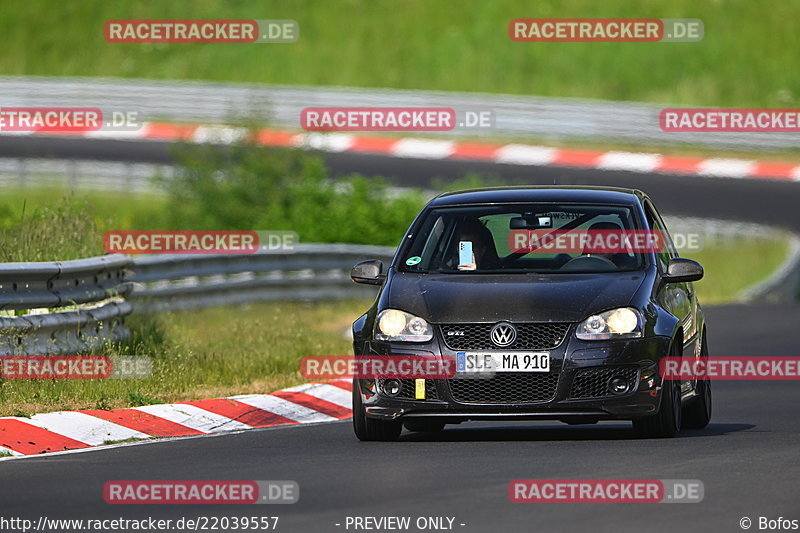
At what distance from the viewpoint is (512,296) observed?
441 inches

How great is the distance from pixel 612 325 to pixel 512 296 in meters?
0.61

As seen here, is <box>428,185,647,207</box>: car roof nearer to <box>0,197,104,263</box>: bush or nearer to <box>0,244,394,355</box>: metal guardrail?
<box>0,244,394,355</box>: metal guardrail

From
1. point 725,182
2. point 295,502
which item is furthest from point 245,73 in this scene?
point 295,502

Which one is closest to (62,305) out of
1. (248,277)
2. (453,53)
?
(248,277)

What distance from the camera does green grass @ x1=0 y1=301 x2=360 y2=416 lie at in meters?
12.8

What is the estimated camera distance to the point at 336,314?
23328 millimetres

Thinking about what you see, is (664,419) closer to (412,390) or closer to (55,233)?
(412,390)

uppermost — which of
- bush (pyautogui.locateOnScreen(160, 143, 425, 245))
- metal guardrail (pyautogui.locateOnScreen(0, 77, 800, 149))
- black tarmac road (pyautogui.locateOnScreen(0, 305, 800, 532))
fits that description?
metal guardrail (pyautogui.locateOnScreen(0, 77, 800, 149))

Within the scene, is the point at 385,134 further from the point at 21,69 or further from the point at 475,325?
the point at 475,325

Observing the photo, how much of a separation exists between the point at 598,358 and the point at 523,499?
248cm

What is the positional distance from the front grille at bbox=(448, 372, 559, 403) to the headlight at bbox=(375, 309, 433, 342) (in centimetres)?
33

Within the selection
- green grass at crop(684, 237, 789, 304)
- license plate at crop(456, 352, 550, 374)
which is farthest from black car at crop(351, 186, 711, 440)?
green grass at crop(684, 237, 789, 304)

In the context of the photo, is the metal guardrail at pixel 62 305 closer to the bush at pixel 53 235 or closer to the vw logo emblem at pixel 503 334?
the bush at pixel 53 235

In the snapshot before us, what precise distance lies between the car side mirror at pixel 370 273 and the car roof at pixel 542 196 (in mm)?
718
